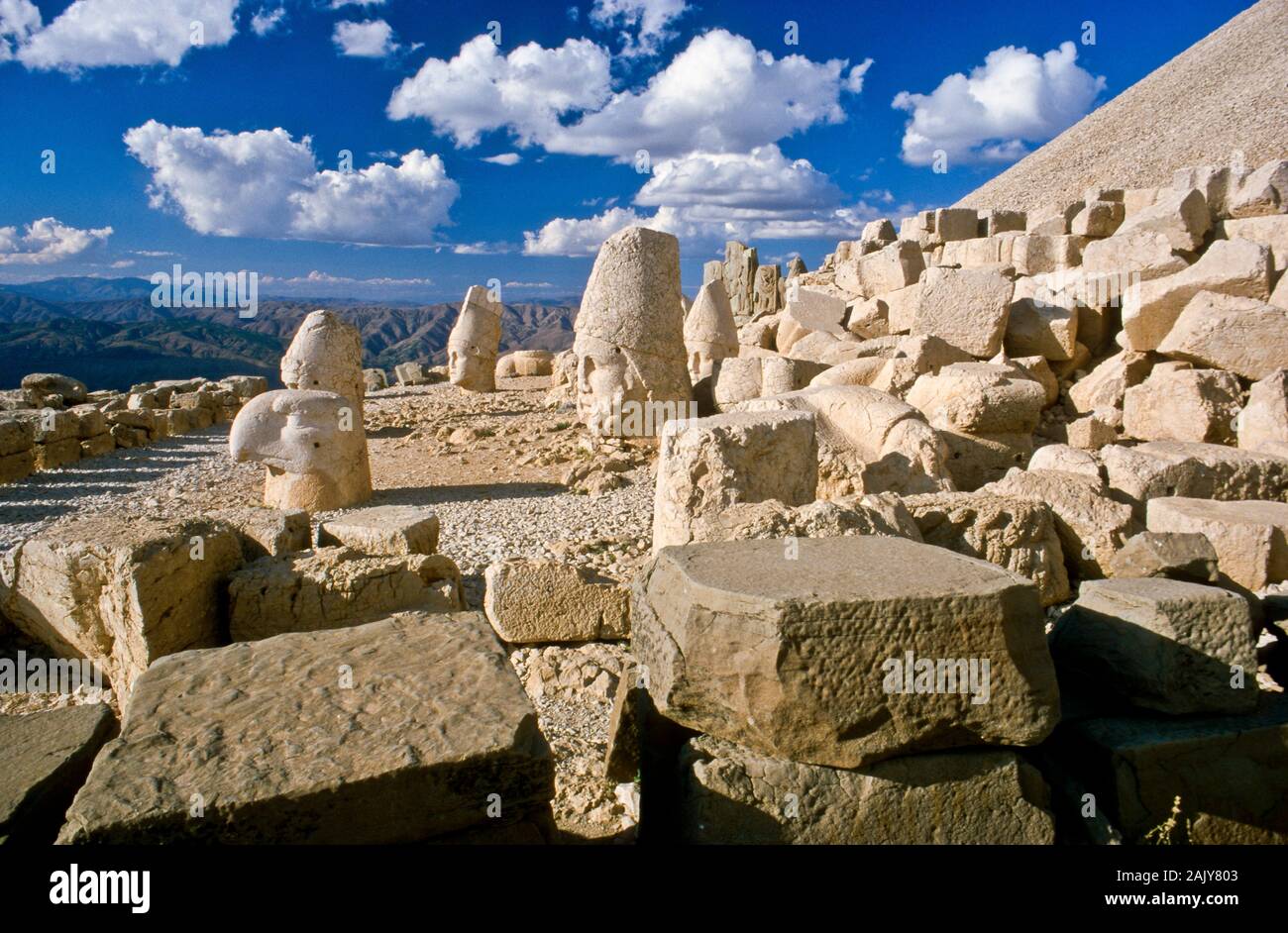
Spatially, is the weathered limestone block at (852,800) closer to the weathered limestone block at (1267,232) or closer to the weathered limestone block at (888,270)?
the weathered limestone block at (1267,232)

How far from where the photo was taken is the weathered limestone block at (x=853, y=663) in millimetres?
1914

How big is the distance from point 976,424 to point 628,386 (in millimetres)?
3583

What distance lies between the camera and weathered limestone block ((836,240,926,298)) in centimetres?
1141

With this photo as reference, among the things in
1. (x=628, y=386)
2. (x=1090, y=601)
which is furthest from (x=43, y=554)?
(x=628, y=386)

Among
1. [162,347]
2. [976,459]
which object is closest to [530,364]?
[976,459]

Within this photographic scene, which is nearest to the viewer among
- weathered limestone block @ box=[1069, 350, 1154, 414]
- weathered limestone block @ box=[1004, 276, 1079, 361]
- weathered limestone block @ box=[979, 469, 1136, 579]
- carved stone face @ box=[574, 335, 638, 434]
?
weathered limestone block @ box=[979, 469, 1136, 579]

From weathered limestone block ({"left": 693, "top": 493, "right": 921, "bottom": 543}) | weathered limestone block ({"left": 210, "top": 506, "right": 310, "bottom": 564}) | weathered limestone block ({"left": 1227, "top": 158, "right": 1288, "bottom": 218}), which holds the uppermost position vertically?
weathered limestone block ({"left": 1227, "top": 158, "right": 1288, "bottom": 218})

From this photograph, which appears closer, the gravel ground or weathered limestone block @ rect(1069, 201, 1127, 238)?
the gravel ground

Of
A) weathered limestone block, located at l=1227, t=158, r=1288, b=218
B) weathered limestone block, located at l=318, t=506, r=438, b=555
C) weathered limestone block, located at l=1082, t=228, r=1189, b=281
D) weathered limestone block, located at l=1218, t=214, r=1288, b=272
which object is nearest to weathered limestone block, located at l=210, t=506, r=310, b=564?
weathered limestone block, located at l=318, t=506, r=438, b=555

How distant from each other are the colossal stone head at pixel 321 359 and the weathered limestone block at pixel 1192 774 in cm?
909

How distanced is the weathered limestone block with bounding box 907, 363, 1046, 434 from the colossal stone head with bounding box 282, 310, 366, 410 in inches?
267

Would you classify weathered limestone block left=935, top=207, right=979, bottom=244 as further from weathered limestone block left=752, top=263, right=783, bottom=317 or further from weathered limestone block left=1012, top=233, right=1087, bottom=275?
weathered limestone block left=752, top=263, right=783, bottom=317

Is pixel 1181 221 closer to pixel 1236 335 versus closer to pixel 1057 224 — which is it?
pixel 1057 224
